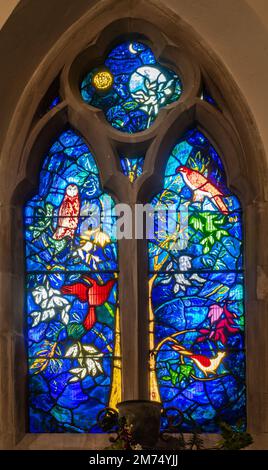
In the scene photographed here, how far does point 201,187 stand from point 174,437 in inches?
50.1

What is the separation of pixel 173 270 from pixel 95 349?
21.6 inches

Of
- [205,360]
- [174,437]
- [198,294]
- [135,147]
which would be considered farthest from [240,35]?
[174,437]

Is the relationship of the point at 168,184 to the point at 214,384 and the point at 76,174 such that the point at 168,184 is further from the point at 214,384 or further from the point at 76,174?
the point at 214,384

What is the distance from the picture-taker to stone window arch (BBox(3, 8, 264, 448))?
8.23 meters

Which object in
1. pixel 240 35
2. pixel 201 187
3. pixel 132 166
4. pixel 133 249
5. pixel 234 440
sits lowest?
pixel 234 440

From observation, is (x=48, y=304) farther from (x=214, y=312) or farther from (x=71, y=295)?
(x=214, y=312)

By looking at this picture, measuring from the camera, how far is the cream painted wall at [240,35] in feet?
26.9

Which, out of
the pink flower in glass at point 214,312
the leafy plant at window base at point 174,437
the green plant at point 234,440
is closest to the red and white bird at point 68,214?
the pink flower in glass at point 214,312

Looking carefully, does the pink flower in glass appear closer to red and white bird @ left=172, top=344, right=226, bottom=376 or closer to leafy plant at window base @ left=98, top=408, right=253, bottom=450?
red and white bird @ left=172, top=344, right=226, bottom=376

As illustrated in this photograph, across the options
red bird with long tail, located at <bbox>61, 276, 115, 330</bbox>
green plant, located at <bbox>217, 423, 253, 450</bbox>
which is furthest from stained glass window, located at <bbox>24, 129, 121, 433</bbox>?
green plant, located at <bbox>217, 423, 253, 450</bbox>

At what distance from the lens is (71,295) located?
8.37 m

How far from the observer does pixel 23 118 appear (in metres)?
8.44

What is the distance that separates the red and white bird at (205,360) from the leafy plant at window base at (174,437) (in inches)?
12.1

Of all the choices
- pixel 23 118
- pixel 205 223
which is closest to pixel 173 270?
pixel 205 223
